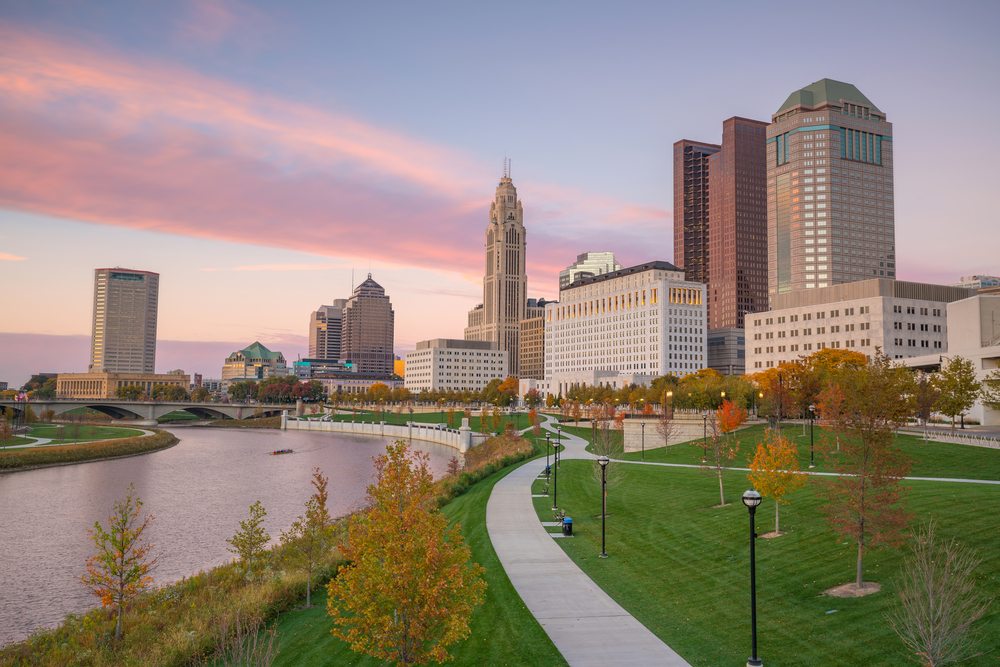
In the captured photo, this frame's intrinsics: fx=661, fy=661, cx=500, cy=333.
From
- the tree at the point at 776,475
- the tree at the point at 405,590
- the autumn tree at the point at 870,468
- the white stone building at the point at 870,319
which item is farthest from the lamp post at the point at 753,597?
the white stone building at the point at 870,319

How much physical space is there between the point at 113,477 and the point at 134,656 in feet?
192

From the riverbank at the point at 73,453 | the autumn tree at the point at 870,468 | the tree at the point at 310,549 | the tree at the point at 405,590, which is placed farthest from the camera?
the riverbank at the point at 73,453

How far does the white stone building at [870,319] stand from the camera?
398 ft

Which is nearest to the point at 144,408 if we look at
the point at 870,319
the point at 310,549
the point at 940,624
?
the point at 310,549

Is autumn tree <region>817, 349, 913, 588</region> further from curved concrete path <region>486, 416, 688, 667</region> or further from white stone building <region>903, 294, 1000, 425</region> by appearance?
white stone building <region>903, 294, 1000, 425</region>

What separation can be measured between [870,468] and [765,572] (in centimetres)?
479

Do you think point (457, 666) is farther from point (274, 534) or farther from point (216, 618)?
point (274, 534)

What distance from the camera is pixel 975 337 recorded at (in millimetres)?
85938

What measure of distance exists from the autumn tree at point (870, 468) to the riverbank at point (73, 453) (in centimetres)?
8226

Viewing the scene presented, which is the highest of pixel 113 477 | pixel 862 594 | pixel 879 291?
pixel 879 291

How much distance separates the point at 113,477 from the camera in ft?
226

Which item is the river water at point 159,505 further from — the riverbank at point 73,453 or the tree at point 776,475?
the tree at point 776,475

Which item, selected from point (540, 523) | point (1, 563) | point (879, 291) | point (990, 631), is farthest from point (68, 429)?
point (879, 291)

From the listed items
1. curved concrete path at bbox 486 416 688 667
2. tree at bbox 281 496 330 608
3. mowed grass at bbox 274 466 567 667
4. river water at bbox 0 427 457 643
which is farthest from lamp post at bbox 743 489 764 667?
river water at bbox 0 427 457 643
